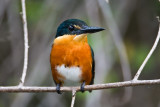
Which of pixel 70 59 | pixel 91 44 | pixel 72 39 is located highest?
pixel 72 39

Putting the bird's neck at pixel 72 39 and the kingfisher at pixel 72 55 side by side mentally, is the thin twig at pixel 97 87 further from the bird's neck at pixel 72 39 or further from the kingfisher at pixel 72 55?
the bird's neck at pixel 72 39

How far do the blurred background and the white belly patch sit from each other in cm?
94

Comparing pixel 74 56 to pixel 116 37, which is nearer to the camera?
pixel 74 56

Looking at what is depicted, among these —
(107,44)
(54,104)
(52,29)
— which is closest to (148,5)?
(107,44)

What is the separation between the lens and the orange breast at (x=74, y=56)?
3695 millimetres

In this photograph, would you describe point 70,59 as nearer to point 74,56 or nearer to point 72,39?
point 74,56

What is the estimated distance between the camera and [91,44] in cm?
475

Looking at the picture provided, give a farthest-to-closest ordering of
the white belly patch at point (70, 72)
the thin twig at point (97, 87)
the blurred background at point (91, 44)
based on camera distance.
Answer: the blurred background at point (91, 44), the white belly patch at point (70, 72), the thin twig at point (97, 87)

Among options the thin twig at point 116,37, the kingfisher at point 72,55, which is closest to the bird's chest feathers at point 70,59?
the kingfisher at point 72,55

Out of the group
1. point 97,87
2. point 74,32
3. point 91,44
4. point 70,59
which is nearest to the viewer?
point 97,87

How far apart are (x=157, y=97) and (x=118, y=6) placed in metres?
1.48

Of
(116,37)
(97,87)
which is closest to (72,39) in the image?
(97,87)

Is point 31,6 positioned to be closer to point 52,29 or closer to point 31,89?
point 52,29

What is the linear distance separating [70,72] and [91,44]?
1129mm
